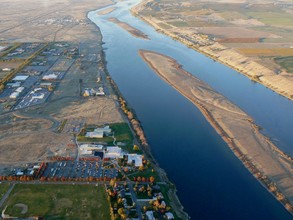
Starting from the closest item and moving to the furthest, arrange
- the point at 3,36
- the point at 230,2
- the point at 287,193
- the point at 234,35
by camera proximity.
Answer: the point at 287,193
the point at 3,36
the point at 234,35
the point at 230,2

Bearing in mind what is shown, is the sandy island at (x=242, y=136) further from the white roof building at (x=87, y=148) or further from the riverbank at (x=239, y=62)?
the white roof building at (x=87, y=148)

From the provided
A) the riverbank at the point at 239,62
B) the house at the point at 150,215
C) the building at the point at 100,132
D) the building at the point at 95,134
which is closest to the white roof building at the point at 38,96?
the building at the point at 100,132

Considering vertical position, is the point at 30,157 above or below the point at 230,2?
above

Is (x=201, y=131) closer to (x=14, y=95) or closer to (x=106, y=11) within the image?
(x=14, y=95)

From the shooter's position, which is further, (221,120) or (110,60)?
(110,60)

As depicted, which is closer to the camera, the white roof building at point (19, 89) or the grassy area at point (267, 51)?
the white roof building at point (19, 89)

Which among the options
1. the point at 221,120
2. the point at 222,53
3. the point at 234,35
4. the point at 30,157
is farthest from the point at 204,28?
the point at 30,157

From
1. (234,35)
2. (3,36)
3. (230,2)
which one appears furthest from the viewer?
(230,2)

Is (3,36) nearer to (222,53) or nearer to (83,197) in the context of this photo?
(222,53)
